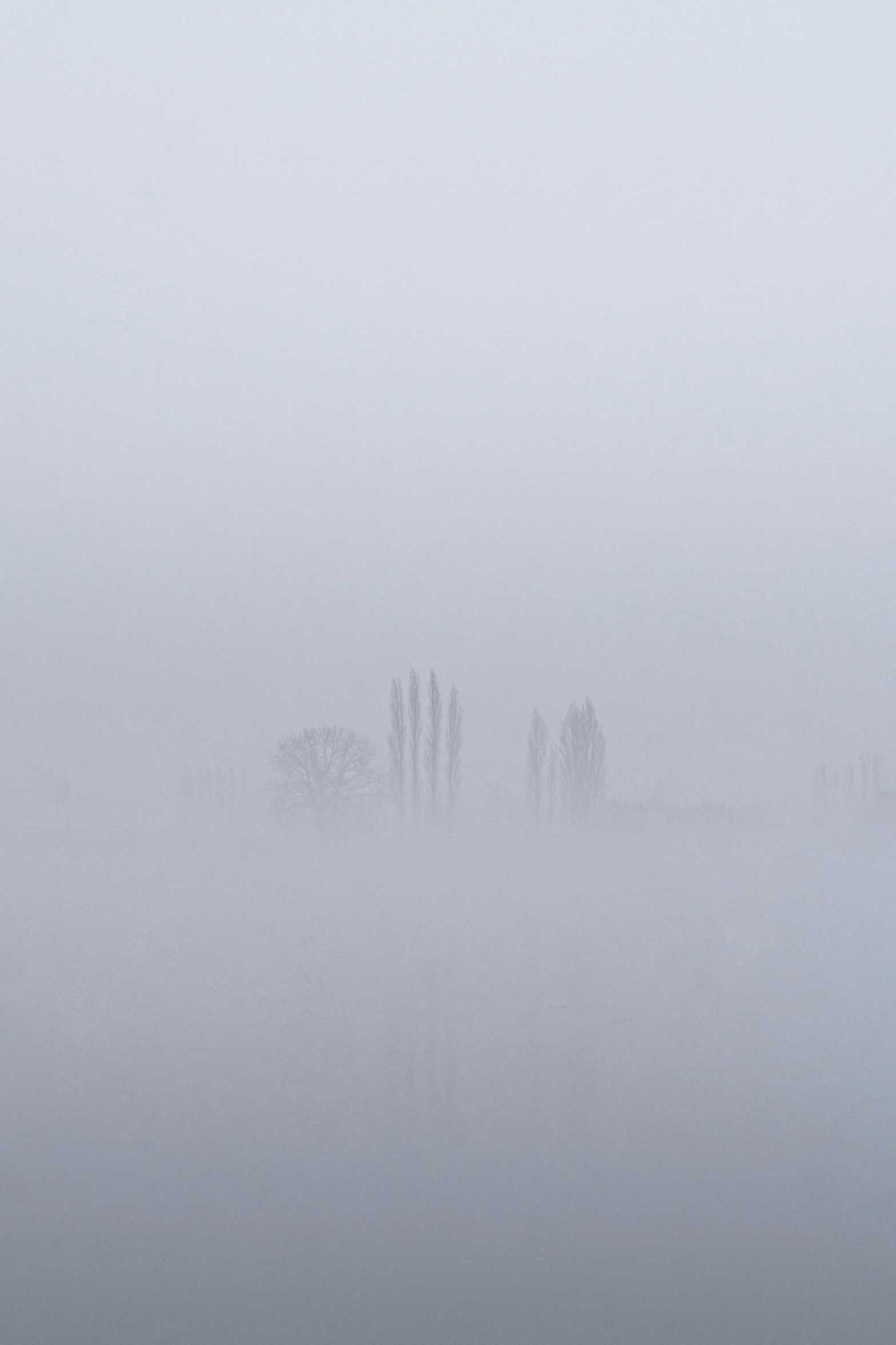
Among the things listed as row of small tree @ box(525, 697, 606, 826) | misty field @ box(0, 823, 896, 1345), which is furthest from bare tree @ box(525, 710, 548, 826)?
misty field @ box(0, 823, 896, 1345)

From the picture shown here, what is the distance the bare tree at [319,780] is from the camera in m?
Answer: 55.8

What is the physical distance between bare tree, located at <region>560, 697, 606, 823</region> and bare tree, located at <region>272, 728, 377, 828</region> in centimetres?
1555

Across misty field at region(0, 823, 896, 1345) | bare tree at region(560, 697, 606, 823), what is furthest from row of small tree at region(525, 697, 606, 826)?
misty field at region(0, 823, 896, 1345)

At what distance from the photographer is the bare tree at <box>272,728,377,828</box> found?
5581cm

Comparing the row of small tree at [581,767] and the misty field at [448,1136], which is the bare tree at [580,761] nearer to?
the row of small tree at [581,767]

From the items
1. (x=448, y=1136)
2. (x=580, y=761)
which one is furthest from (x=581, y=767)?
(x=448, y=1136)

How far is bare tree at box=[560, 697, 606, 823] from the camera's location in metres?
67.6

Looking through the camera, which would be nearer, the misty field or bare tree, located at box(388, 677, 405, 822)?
the misty field

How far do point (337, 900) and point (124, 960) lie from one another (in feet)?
36.0

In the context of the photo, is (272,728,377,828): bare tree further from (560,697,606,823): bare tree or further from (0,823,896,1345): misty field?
(0,823,896,1345): misty field

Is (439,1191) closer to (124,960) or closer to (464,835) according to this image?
(124,960)

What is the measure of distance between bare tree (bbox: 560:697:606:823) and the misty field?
40.6m

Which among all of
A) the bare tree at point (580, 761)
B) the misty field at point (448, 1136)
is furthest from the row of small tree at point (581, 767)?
the misty field at point (448, 1136)

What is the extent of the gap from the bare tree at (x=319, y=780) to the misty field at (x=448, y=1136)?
28.8 metres
